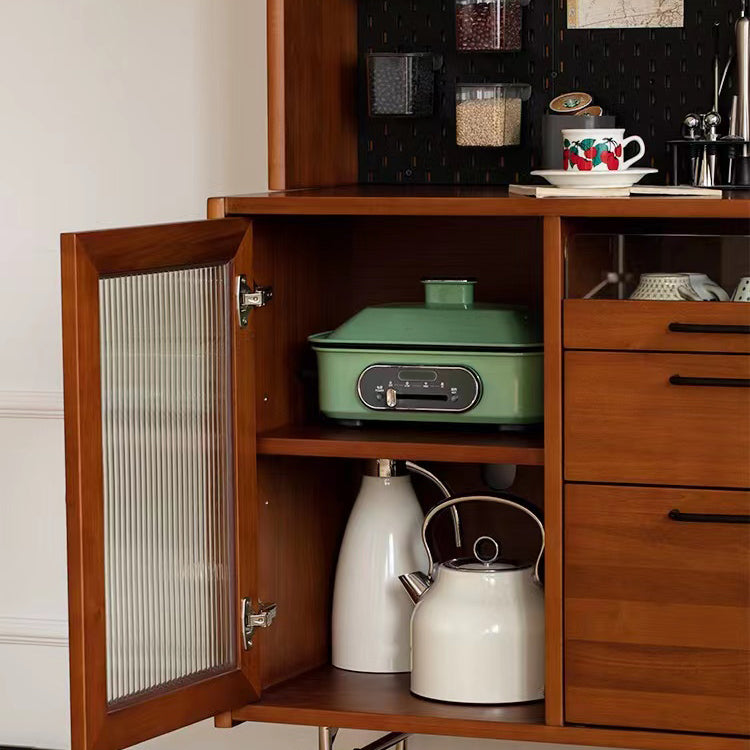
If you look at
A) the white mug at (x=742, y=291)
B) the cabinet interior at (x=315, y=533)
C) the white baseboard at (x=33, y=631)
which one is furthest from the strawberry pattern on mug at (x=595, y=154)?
the white baseboard at (x=33, y=631)

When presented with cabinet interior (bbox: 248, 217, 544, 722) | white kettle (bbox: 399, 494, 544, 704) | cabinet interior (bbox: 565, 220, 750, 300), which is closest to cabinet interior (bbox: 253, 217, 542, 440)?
cabinet interior (bbox: 248, 217, 544, 722)

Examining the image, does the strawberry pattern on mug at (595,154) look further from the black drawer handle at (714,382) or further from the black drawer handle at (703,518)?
the black drawer handle at (703,518)

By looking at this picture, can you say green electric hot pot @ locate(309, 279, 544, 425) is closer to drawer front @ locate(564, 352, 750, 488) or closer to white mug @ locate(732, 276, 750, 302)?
drawer front @ locate(564, 352, 750, 488)

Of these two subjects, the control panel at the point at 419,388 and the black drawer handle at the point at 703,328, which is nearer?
the black drawer handle at the point at 703,328

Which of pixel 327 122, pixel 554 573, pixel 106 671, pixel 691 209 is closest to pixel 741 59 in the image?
pixel 691 209

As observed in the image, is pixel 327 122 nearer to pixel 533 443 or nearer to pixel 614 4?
pixel 614 4

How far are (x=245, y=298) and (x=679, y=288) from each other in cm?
54

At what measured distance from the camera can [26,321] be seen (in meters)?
2.36

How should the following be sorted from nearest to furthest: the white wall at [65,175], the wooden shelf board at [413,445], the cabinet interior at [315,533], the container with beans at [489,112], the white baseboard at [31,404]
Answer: the wooden shelf board at [413,445]
the cabinet interior at [315,533]
the container with beans at [489,112]
the white wall at [65,175]
the white baseboard at [31,404]

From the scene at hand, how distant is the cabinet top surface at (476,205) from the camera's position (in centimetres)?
155

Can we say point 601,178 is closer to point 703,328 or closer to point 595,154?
point 595,154

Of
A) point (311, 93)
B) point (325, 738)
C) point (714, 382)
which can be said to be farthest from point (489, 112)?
point (325, 738)

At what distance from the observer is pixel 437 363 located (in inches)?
69.9

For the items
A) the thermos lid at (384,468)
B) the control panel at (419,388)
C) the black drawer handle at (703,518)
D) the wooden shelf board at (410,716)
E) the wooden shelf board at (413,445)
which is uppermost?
the control panel at (419,388)
